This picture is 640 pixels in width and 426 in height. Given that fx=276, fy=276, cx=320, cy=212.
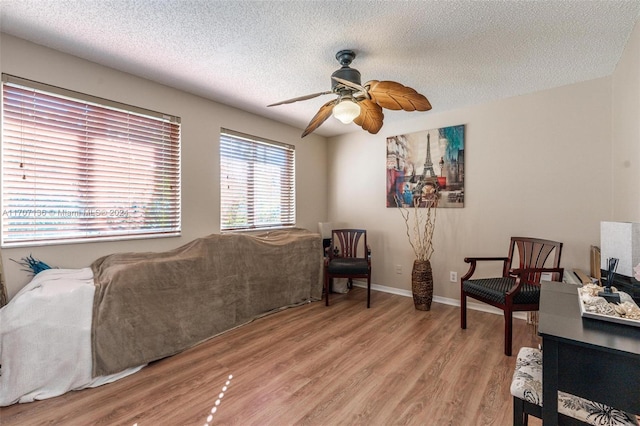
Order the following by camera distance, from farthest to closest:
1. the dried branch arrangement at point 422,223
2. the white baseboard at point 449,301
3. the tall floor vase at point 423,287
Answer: the dried branch arrangement at point 422,223, the tall floor vase at point 423,287, the white baseboard at point 449,301

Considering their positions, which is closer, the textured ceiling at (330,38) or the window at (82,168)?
the textured ceiling at (330,38)

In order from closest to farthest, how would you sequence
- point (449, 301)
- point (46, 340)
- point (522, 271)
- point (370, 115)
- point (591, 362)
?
point (591, 362)
point (46, 340)
point (370, 115)
point (522, 271)
point (449, 301)

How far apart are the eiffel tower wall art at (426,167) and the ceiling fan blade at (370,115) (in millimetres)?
1445

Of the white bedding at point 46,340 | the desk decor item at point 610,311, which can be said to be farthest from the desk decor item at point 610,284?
the white bedding at point 46,340

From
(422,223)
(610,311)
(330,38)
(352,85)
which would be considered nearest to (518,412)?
(610,311)

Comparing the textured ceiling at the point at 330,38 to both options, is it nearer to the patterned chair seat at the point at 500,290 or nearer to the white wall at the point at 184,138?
the white wall at the point at 184,138

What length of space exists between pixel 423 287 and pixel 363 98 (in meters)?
2.24

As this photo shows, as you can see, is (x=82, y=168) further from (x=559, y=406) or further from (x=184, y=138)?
(x=559, y=406)

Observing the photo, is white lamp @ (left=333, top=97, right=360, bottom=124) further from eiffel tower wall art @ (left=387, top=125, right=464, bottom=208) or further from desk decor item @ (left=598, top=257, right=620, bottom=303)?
eiffel tower wall art @ (left=387, top=125, right=464, bottom=208)

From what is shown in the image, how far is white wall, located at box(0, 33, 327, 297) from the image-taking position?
1.95 metres

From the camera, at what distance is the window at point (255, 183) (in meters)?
3.22

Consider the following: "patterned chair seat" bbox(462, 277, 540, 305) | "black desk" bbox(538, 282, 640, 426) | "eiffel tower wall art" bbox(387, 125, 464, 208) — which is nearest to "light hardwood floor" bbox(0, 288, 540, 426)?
"patterned chair seat" bbox(462, 277, 540, 305)

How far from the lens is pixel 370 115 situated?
214 centimetres

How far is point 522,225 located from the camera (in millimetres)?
2922
